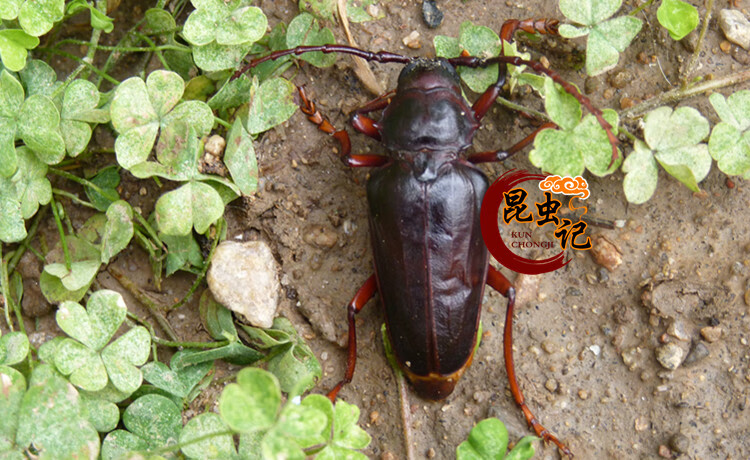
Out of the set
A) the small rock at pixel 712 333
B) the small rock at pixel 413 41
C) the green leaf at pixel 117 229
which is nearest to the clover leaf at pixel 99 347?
the green leaf at pixel 117 229

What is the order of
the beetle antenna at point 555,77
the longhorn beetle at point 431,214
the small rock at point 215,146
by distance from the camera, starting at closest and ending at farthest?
the beetle antenna at point 555,77
the longhorn beetle at point 431,214
the small rock at point 215,146

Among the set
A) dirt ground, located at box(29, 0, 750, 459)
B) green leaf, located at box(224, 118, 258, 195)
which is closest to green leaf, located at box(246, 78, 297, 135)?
green leaf, located at box(224, 118, 258, 195)

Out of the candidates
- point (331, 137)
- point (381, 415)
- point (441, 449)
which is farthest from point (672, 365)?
point (331, 137)

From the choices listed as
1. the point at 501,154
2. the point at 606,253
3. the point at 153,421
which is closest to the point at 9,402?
the point at 153,421

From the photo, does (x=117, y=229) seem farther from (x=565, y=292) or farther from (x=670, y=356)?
(x=670, y=356)

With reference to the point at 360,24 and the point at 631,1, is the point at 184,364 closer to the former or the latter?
the point at 360,24

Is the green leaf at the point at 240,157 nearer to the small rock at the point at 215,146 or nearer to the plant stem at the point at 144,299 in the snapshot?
the small rock at the point at 215,146
